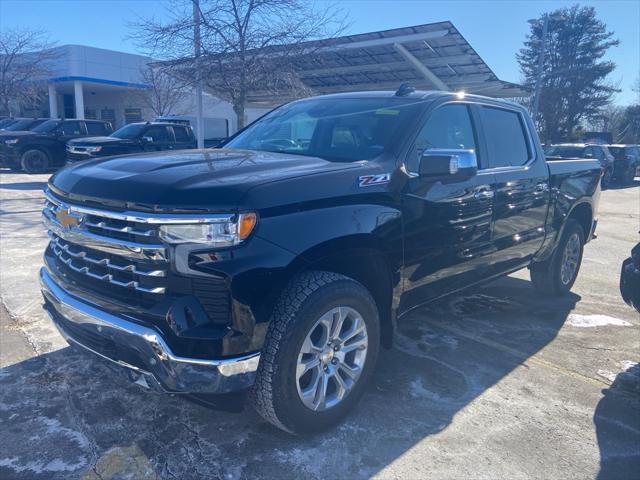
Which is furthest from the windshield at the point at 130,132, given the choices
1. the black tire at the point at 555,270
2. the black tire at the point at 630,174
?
the black tire at the point at 630,174

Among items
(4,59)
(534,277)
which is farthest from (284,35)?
(4,59)

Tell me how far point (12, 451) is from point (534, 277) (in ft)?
16.3

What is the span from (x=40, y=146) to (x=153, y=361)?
53.6ft

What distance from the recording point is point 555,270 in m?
5.51

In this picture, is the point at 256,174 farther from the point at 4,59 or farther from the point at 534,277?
the point at 4,59

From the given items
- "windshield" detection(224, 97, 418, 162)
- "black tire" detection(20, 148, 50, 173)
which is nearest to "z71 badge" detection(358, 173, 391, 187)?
"windshield" detection(224, 97, 418, 162)

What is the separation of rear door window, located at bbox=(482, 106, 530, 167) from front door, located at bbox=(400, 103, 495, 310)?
0.22m

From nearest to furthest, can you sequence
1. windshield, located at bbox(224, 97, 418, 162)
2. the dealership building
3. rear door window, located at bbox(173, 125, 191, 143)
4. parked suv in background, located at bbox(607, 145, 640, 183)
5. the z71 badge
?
the z71 badge, windshield, located at bbox(224, 97, 418, 162), rear door window, located at bbox(173, 125, 191, 143), the dealership building, parked suv in background, located at bbox(607, 145, 640, 183)

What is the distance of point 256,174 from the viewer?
2727 mm

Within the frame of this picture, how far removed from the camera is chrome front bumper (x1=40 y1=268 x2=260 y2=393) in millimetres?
2379

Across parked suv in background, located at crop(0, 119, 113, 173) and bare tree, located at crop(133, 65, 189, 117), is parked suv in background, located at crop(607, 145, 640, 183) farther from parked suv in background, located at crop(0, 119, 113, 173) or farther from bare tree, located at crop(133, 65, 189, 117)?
bare tree, located at crop(133, 65, 189, 117)

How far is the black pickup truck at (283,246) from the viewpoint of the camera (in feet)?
7.89

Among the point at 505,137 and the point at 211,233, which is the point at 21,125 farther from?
the point at 211,233

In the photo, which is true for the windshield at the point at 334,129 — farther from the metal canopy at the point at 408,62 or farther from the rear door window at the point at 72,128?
the rear door window at the point at 72,128
